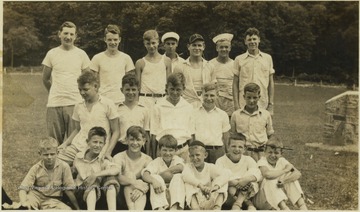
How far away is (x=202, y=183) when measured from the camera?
358cm

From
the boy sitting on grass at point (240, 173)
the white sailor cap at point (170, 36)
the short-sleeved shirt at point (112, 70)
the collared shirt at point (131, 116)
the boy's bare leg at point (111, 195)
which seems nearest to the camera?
the boy's bare leg at point (111, 195)

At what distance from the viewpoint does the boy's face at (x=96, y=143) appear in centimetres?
353

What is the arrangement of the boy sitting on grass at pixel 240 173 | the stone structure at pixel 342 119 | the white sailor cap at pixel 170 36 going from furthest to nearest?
1. the stone structure at pixel 342 119
2. the white sailor cap at pixel 170 36
3. the boy sitting on grass at pixel 240 173

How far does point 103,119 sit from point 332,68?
6.44 ft

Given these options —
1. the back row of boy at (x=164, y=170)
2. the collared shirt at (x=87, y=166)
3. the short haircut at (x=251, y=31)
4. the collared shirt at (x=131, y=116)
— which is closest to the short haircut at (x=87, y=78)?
the back row of boy at (x=164, y=170)

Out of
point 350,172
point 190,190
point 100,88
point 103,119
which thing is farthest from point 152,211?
point 350,172

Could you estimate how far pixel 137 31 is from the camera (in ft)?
13.8

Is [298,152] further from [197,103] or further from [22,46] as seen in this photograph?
[22,46]

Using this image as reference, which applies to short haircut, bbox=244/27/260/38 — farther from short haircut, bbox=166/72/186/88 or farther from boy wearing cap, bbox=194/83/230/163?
short haircut, bbox=166/72/186/88

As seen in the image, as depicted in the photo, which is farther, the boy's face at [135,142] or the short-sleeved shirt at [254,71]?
the short-sleeved shirt at [254,71]

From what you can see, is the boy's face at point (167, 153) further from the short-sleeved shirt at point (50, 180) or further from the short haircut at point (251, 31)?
the short haircut at point (251, 31)

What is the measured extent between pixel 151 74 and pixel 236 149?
2.94 ft

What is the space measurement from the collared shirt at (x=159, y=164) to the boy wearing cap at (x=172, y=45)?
0.83 m

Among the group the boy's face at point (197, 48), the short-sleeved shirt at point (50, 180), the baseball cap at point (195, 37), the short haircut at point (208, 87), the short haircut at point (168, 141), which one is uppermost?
the baseball cap at point (195, 37)
